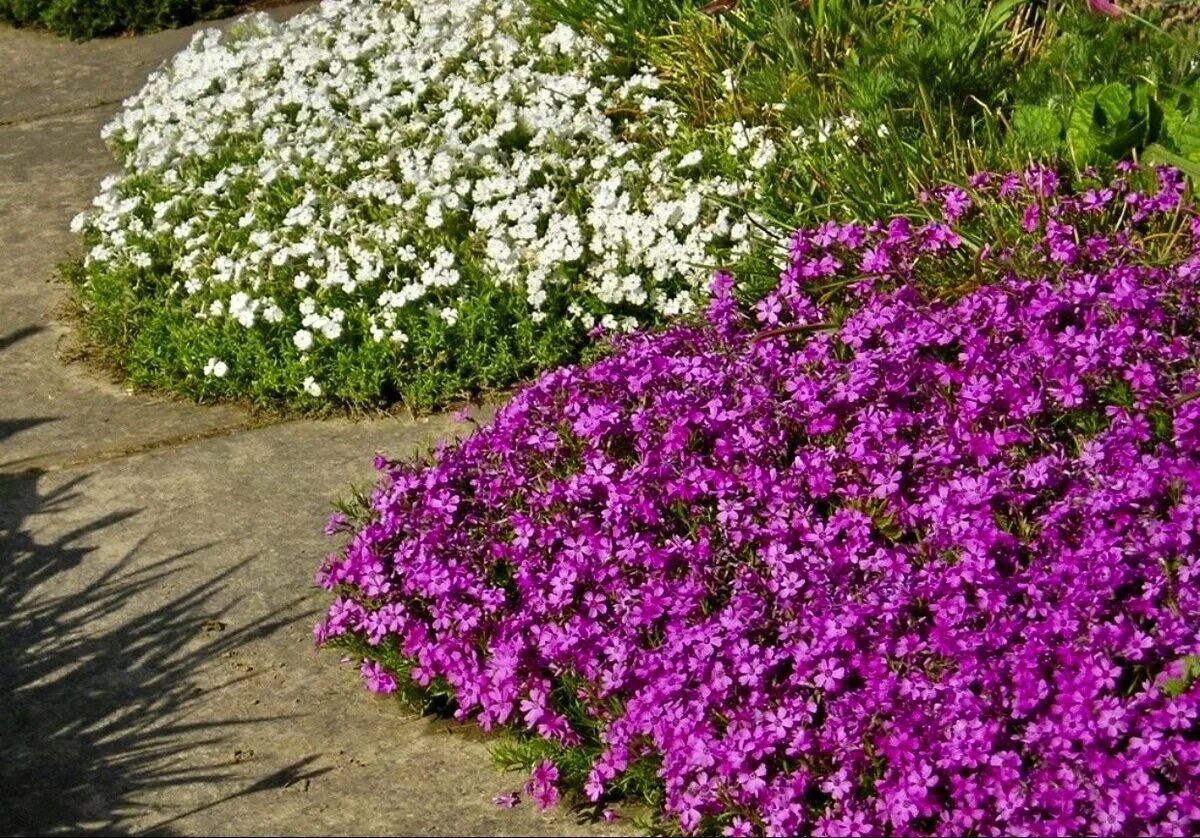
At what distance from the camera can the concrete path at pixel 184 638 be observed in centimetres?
405

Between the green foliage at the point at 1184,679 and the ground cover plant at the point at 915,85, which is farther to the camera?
the ground cover plant at the point at 915,85

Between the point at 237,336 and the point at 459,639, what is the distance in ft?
7.23

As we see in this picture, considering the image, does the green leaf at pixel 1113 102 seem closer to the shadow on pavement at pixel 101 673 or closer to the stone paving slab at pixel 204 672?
the stone paving slab at pixel 204 672

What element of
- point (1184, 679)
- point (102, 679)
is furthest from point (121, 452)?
point (1184, 679)

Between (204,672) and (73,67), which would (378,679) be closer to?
(204,672)

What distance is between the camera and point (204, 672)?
4516 mm

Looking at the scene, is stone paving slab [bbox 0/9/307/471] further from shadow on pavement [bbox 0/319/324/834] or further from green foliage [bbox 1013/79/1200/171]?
green foliage [bbox 1013/79/1200/171]

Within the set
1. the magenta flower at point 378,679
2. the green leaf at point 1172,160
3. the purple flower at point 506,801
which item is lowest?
the purple flower at point 506,801

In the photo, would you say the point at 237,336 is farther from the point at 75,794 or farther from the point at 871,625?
the point at 871,625

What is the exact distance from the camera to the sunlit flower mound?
233 inches

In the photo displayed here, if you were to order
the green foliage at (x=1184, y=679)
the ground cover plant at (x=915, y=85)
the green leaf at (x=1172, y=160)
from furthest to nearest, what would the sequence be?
the ground cover plant at (x=915, y=85) < the green leaf at (x=1172, y=160) < the green foliage at (x=1184, y=679)

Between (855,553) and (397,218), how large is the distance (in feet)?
9.11

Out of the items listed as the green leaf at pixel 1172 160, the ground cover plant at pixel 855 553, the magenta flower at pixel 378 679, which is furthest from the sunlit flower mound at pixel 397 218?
the magenta flower at pixel 378 679

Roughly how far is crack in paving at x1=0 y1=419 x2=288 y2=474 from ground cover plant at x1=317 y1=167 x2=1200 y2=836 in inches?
40.0
